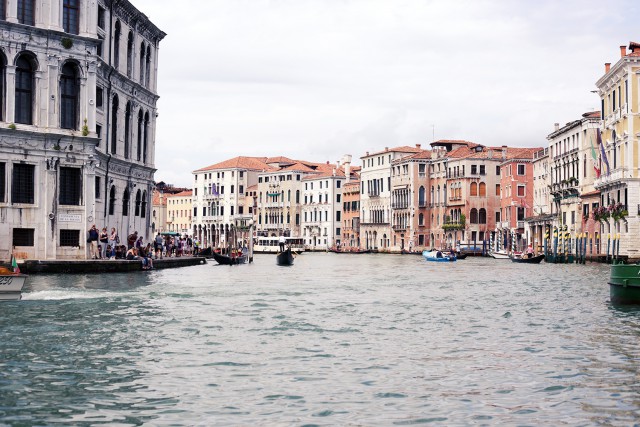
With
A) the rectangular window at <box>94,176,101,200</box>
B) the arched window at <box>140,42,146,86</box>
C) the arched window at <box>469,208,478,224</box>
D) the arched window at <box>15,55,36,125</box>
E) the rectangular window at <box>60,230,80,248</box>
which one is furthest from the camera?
the arched window at <box>469,208,478,224</box>

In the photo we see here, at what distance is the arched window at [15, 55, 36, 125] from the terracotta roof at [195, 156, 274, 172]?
9774cm

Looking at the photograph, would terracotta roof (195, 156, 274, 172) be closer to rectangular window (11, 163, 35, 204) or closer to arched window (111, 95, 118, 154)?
arched window (111, 95, 118, 154)

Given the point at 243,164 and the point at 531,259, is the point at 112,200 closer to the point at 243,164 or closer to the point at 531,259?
the point at 531,259

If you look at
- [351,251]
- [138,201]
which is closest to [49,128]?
[138,201]

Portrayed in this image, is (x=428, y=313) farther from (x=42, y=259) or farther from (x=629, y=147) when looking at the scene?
(x=629, y=147)

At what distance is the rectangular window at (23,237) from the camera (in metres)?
30.3

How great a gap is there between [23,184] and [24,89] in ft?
9.95

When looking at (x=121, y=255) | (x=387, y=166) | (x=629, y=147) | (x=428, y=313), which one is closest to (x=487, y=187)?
(x=387, y=166)

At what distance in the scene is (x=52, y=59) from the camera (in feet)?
100

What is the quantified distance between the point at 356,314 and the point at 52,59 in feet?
53.4

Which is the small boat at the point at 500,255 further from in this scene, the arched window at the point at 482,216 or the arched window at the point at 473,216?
the arched window at the point at 473,216

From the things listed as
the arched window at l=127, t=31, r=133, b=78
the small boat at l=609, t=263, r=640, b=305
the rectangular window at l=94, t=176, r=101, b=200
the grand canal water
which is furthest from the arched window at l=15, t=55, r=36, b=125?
the small boat at l=609, t=263, r=640, b=305

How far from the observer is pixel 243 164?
426 feet

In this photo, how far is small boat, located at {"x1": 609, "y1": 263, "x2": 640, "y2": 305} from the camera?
1984cm
